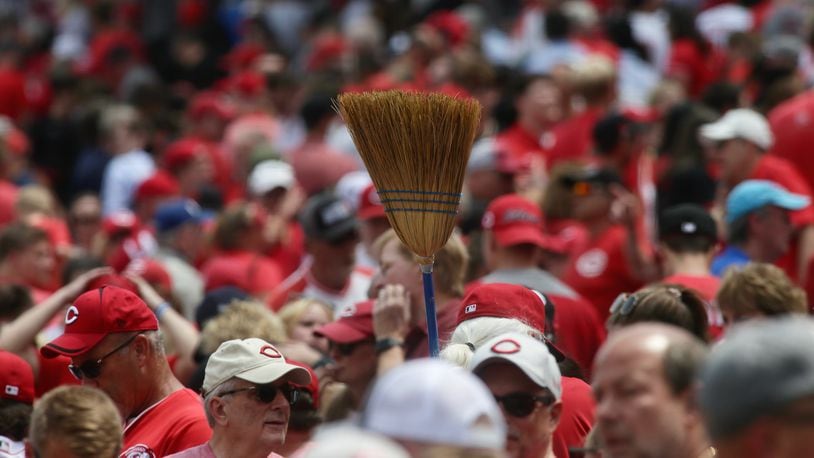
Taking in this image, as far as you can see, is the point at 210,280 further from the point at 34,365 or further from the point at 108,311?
the point at 108,311

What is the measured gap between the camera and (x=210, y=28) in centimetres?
1973

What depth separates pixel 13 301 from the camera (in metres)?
7.63

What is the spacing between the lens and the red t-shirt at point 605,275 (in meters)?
8.71

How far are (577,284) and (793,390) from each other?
567 cm

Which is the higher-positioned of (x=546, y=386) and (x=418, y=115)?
(x=418, y=115)

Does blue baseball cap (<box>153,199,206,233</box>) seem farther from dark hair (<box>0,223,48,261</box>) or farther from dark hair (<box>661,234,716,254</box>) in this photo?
dark hair (<box>661,234,716,254</box>)

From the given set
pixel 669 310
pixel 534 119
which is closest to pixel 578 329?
pixel 669 310

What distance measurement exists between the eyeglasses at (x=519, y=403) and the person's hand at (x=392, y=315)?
6.86 ft

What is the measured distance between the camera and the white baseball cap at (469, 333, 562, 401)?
14.5 ft

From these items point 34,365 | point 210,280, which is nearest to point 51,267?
point 210,280

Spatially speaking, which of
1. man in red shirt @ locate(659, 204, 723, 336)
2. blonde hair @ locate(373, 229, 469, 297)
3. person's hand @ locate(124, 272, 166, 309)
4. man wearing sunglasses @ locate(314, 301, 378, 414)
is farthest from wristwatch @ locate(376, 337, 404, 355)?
person's hand @ locate(124, 272, 166, 309)

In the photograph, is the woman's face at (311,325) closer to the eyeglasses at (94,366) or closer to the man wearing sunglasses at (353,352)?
the man wearing sunglasses at (353,352)

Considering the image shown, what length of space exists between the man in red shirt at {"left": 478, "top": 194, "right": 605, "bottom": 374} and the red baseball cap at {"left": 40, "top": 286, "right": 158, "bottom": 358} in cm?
217

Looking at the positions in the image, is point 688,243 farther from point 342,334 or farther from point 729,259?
point 342,334
